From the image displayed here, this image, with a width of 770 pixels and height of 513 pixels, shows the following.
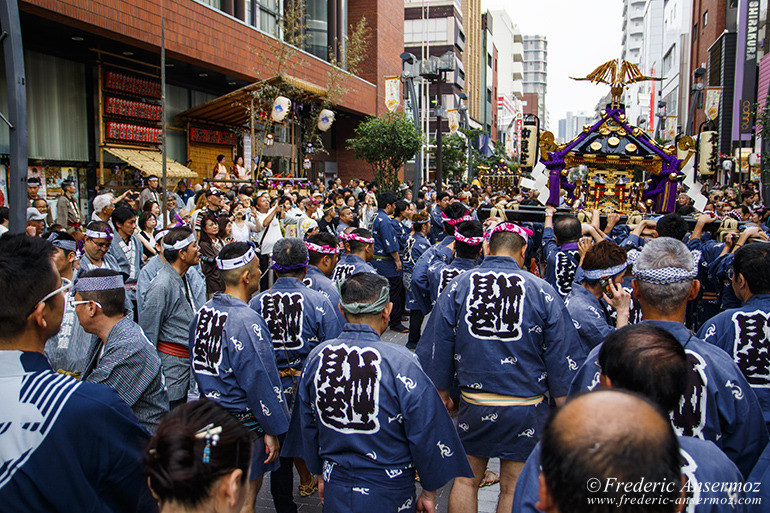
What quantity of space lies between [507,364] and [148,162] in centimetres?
1467

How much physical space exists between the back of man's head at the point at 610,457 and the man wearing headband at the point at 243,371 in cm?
250

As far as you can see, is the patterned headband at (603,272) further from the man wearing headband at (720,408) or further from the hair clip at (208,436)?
the hair clip at (208,436)

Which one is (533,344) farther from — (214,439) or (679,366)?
(214,439)

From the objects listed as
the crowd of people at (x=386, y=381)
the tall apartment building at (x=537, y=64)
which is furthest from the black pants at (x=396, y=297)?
the tall apartment building at (x=537, y=64)

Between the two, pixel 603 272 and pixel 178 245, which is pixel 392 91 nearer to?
pixel 178 245

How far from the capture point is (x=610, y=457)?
1.29 meters

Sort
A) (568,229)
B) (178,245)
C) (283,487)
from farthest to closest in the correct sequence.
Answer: (568,229) < (178,245) < (283,487)

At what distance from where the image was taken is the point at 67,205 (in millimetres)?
11594

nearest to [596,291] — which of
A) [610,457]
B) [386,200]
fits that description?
[610,457]

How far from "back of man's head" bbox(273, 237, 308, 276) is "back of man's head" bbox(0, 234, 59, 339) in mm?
2228

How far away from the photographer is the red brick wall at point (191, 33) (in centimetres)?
1269

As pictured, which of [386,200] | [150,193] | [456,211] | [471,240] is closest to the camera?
[471,240]

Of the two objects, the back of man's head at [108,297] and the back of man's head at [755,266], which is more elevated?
the back of man's head at [755,266]

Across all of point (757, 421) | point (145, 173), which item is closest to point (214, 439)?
point (757, 421)
